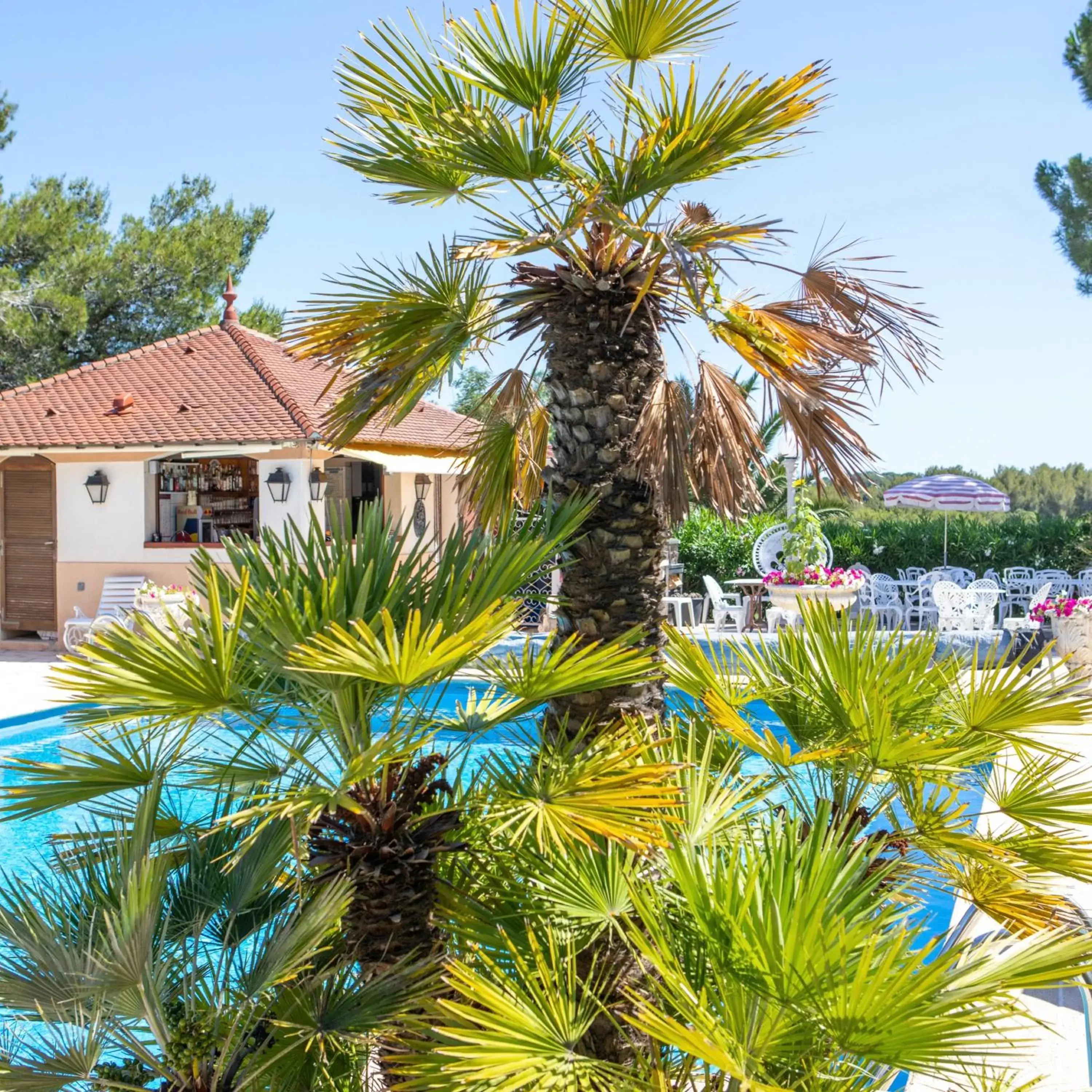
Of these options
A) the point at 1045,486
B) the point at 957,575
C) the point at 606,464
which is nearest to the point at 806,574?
the point at 957,575

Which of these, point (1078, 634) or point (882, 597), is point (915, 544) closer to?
point (882, 597)

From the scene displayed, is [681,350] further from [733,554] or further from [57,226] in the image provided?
[57,226]

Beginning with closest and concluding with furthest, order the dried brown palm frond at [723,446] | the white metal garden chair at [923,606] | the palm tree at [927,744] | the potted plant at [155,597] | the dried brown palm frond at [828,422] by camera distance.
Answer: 1. the palm tree at [927,744]
2. the dried brown palm frond at [828,422]
3. the dried brown palm frond at [723,446]
4. the potted plant at [155,597]
5. the white metal garden chair at [923,606]

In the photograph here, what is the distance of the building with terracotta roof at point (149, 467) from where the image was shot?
1927 cm

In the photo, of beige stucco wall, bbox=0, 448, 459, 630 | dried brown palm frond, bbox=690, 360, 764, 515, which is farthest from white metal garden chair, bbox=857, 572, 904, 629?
dried brown palm frond, bbox=690, 360, 764, 515

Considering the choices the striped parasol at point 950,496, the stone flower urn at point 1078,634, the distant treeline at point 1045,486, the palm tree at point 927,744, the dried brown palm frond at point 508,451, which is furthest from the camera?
the distant treeline at point 1045,486

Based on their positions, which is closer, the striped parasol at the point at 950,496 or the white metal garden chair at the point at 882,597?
the white metal garden chair at the point at 882,597

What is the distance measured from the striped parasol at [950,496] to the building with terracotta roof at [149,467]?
28.9ft

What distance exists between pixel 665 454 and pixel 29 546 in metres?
18.9

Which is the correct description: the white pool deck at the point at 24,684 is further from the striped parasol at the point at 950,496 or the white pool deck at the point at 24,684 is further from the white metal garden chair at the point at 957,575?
the white metal garden chair at the point at 957,575

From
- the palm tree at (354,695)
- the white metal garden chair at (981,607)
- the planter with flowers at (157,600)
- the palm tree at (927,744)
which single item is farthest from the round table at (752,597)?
the palm tree at (354,695)

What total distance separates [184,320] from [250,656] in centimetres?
2822

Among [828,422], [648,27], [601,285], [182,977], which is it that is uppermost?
[648,27]

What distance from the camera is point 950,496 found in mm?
20312
